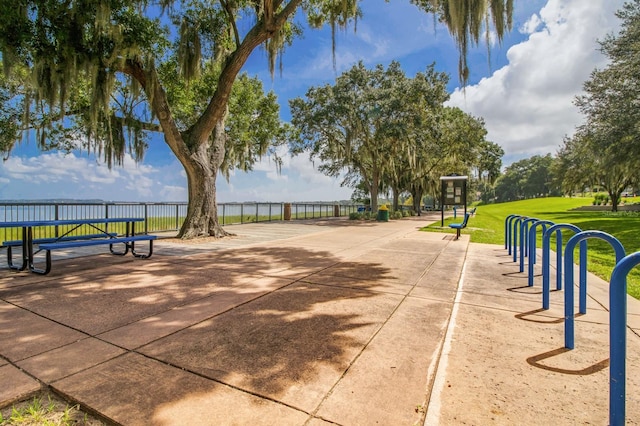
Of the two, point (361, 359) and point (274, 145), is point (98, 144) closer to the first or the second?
point (274, 145)

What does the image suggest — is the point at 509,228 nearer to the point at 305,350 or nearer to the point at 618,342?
the point at 618,342

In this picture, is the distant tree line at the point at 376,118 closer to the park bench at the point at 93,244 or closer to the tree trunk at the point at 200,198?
the tree trunk at the point at 200,198

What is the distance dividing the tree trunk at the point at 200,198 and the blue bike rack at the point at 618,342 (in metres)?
10.3

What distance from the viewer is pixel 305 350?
2.69 metres

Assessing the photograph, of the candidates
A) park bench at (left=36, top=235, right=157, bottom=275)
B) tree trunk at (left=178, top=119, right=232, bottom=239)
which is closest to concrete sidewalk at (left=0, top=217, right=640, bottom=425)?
park bench at (left=36, top=235, right=157, bottom=275)

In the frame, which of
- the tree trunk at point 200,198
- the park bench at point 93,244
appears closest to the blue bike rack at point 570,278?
the park bench at point 93,244

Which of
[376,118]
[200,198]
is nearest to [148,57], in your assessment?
[200,198]

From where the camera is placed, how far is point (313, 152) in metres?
24.1

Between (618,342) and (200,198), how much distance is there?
35.3 ft

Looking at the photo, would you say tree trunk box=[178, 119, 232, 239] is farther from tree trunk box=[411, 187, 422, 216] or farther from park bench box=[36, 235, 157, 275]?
tree trunk box=[411, 187, 422, 216]

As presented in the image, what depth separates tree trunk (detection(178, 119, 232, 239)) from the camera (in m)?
10.6

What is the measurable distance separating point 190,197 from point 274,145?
9.98 meters

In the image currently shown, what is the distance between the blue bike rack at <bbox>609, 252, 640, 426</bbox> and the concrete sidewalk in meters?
0.24

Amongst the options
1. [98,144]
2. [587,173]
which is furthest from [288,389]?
[587,173]
